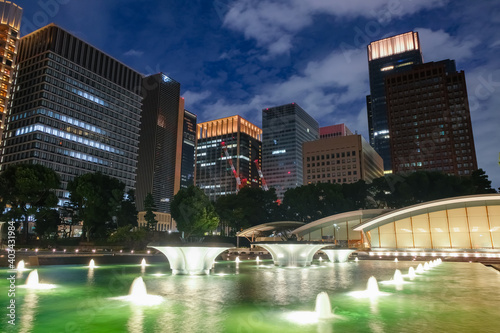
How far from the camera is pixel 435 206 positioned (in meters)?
50.2

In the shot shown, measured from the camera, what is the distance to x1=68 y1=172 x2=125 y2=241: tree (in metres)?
63.2

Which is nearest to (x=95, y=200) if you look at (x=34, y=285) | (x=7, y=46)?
(x=34, y=285)

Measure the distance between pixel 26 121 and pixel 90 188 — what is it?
77.7 m

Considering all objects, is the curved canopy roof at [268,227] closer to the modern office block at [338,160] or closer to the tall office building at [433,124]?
the modern office block at [338,160]

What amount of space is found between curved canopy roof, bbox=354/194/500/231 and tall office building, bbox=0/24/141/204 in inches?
4193

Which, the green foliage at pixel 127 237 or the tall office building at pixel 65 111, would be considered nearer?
the green foliage at pixel 127 237

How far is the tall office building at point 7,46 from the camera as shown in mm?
114625

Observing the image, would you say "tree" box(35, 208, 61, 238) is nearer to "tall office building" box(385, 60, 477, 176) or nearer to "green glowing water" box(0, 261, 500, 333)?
"green glowing water" box(0, 261, 500, 333)

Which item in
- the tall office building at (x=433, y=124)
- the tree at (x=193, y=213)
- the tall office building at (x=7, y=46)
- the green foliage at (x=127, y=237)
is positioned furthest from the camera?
the tall office building at (x=433, y=124)

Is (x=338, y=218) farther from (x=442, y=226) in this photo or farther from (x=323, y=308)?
(x=323, y=308)

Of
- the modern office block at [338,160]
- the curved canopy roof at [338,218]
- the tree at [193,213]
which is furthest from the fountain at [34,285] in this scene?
the modern office block at [338,160]

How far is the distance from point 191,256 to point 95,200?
4901cm

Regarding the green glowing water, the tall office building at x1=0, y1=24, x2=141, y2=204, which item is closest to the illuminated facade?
the green glowing water

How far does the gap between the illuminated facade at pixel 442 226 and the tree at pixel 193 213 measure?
2956 centimetres
